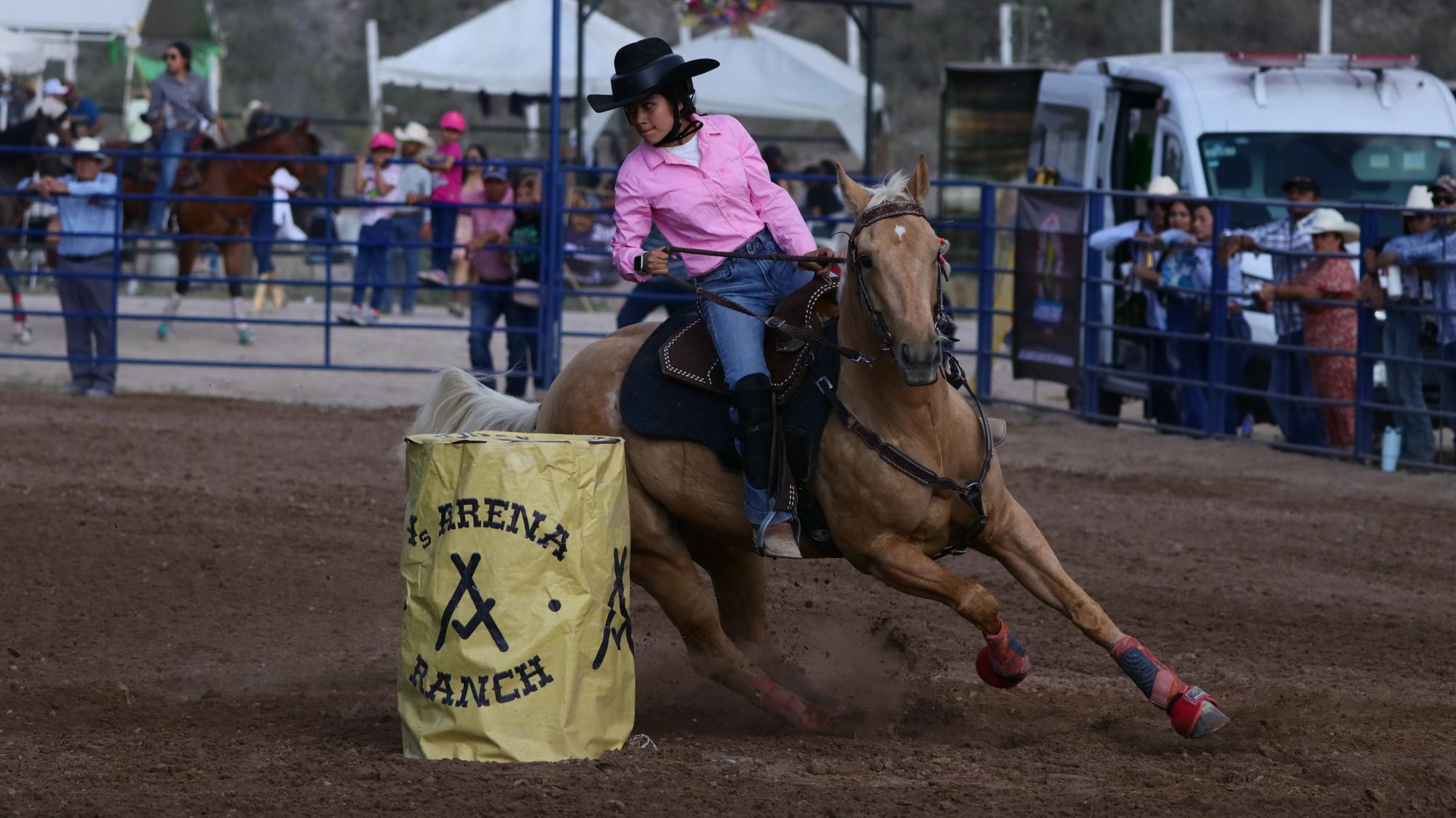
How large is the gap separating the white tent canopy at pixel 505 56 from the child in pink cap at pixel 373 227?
541cm

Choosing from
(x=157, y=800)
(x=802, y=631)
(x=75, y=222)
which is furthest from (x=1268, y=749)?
(x=75, y=222)

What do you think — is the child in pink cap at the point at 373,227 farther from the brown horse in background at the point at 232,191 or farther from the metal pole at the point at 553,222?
the metal pole at the point at 553,222

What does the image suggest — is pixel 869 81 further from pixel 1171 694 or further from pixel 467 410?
pixel 1171 694

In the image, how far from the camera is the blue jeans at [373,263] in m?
14.7

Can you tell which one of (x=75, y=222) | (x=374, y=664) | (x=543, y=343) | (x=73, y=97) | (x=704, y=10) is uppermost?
(x=704, y=10)

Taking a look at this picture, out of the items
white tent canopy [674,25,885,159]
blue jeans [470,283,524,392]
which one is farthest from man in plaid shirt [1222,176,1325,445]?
white tent canopy [674,25,885,159]

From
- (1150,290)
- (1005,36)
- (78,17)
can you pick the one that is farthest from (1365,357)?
(78,17)

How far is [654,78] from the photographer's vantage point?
5137mm

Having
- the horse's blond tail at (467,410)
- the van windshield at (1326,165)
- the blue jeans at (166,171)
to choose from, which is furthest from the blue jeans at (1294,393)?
the blue jeans at (166,171)

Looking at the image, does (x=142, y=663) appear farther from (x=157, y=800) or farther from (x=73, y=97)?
(x=73, y=97)

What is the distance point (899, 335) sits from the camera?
446 cm

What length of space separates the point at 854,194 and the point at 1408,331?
6.59m

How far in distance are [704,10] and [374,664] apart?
59.1 ft

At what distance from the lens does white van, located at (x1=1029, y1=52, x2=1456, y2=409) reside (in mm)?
11664
